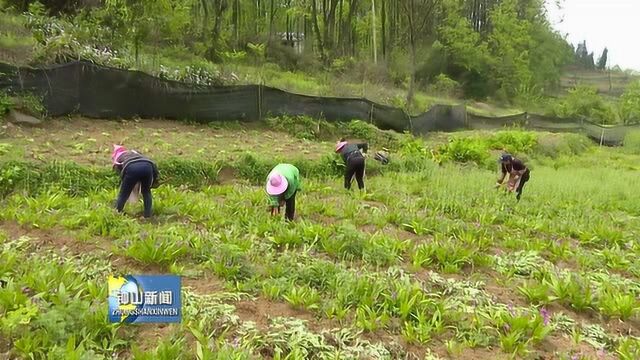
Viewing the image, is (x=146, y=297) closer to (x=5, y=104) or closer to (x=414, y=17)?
(x=5, y=104)

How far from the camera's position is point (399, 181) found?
10719 mm

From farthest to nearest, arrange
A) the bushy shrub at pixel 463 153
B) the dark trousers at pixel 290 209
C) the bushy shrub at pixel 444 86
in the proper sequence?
the bushy shrub at pixel 444 86 < the bushy shrub at pixel 463 153 < the dark trousers at pixel 290 209

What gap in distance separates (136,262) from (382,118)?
1362 centimetres

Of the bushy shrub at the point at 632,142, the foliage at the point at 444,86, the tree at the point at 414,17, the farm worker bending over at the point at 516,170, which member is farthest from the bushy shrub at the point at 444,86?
the farm worker bending over at the point at 516,170

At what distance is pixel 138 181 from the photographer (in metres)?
6.12

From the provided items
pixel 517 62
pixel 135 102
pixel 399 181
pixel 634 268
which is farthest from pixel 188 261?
pixel 517 62

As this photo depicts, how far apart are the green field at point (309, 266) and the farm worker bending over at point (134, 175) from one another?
213 mm

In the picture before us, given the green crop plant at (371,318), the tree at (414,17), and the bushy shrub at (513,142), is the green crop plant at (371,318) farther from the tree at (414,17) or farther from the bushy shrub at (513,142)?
the tree at (414,17)

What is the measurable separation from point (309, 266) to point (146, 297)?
202 centimetres

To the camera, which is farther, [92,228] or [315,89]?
[315,89]

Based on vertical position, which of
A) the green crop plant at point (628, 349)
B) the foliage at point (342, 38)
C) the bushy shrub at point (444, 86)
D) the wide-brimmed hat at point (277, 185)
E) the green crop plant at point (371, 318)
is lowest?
the green crop plant at point (628, 349)

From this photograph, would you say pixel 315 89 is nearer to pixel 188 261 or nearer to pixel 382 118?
pixel 382 118

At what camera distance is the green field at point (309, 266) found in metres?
3.62

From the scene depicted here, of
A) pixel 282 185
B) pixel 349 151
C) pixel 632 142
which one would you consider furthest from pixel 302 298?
pixel 632 142
